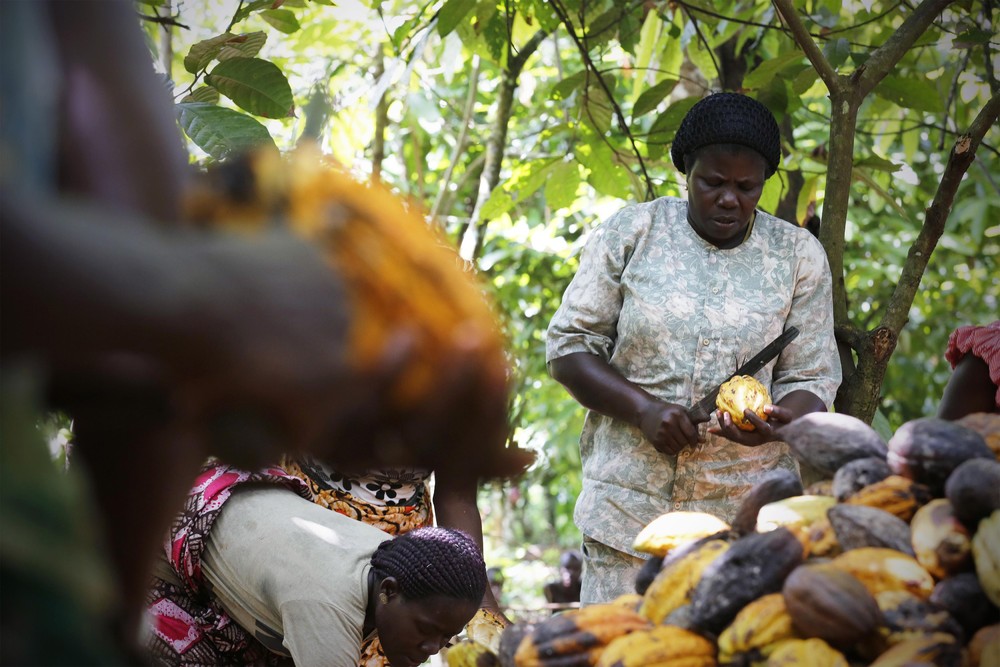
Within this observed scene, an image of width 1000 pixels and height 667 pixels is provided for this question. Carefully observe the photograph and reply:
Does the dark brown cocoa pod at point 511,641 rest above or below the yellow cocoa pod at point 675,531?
below

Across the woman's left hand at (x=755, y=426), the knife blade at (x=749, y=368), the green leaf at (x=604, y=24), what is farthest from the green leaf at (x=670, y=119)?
the woman's left hand at (x=755, y=426)

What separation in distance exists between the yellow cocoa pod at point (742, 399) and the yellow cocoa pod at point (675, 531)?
705 millimetres

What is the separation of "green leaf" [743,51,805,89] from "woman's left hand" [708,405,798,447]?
110 centimetres

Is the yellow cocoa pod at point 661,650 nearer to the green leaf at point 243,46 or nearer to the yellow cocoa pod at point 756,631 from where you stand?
the yellow cocoa pod at point 756,631

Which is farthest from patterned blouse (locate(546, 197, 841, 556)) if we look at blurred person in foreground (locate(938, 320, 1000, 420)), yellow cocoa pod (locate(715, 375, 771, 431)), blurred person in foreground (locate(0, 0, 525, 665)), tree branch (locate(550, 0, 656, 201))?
blurred person in foreground (locate(0, 0, 525, 665))

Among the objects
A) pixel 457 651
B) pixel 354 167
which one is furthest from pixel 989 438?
pixel 354 167

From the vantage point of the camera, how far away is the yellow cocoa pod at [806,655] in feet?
3.59

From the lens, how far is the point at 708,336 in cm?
234

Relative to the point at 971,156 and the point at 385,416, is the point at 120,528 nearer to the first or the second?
the point at 385,416

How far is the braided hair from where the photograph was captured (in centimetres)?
212

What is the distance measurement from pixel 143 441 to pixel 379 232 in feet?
0.73

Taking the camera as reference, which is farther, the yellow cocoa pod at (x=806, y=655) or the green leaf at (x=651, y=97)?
the green leaf at (x=651, y=97)

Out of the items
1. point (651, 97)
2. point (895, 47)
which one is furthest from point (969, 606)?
point (651, 97)

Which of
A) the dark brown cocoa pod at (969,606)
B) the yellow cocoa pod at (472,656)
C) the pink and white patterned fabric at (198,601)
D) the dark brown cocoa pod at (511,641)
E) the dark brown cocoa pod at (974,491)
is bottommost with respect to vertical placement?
the pink and white patterned fabric at (198,601)
